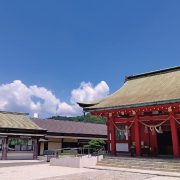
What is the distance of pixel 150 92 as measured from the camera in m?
18.2

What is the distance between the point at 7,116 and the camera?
32594mm

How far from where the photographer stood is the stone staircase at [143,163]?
1468 centimetres

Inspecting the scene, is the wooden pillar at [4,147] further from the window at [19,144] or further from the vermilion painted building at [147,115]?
the vermilion painted building at [147,115]

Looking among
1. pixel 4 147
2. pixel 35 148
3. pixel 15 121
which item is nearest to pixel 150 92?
pixel 35 148

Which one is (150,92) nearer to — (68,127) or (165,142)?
(165,142)

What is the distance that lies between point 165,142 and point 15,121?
19.3 m

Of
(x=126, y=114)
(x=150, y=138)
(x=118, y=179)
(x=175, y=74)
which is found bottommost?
(x=118, y=179)

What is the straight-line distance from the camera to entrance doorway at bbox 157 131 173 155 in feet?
62.7

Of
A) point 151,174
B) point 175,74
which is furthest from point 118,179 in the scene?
point 175,74

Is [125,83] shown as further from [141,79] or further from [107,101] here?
[107,101]

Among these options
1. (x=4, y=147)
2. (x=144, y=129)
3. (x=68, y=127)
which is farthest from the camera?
(x=68, y=127)

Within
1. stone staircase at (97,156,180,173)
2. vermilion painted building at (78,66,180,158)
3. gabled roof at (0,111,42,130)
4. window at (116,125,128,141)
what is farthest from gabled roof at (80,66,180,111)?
gabled roof at (0,111,42,130)

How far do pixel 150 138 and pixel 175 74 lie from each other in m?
5.78

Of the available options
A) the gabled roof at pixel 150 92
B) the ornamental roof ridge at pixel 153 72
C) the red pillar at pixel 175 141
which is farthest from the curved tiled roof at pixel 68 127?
the red pillar at pixel 175 141
